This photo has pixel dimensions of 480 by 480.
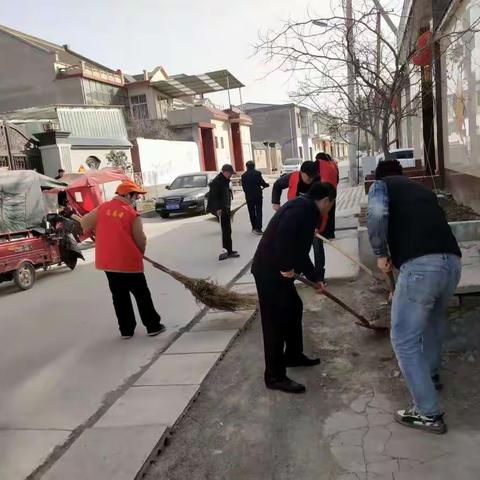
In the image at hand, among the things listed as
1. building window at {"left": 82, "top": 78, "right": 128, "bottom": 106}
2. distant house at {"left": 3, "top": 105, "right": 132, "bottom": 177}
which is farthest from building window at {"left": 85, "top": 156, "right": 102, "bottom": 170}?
building window at {"left": 82, "top": 78, "right": 128, "bottom": 106}

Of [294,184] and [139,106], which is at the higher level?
[139,106]

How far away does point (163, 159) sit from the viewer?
26.6 meters

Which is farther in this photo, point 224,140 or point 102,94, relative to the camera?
point 224,140

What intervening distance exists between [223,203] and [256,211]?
8.84ft

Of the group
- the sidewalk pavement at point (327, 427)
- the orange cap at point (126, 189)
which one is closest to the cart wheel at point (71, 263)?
the orange cap at point (126, 189)

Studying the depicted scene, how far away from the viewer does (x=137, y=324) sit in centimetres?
576

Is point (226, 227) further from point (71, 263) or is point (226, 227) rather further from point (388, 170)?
point (388, 170)

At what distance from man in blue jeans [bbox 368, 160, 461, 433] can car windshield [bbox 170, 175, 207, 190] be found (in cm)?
1577

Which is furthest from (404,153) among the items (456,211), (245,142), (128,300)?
(245,142)

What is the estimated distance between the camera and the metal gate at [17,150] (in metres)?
15.9

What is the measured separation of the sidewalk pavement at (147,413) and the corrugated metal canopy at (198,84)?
31365 mm

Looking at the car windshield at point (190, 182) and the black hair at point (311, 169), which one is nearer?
the black hair at point (311, 169)

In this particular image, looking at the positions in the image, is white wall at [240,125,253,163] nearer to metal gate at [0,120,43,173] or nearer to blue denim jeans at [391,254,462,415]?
metal gate at [0,120,43,173]

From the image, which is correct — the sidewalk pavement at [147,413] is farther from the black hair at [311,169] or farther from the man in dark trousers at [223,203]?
the man in dark trousers at [223,203]
